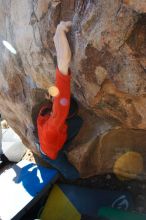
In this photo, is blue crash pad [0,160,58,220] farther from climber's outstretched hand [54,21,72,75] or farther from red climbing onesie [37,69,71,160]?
climber's outstretched hand [54,21,72,75]

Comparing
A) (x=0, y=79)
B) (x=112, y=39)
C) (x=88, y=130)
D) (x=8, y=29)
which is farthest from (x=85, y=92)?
(x=0, y=79)

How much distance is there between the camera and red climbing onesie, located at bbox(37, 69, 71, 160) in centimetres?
340

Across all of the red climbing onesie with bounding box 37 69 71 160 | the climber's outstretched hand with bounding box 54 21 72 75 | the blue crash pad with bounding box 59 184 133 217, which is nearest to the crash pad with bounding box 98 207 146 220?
the blue crash pad with bounding box 59 184 133 217

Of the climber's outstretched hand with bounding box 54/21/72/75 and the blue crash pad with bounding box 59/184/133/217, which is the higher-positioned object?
the climber's outstretched hand with bounding box 54/21/72/75

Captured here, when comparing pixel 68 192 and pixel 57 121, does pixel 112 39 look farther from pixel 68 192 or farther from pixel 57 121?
pixel 68 192

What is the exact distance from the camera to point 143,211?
15.4ft

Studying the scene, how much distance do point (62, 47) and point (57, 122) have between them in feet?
2.59

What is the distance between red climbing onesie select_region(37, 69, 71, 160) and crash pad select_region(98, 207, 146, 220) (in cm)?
90

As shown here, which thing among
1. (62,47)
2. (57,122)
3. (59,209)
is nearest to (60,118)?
(57,122)

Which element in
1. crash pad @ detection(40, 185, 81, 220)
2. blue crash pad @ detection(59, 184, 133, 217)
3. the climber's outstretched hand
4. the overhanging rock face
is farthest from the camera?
blue crash pad @ detection(59, 184, 133, 217)

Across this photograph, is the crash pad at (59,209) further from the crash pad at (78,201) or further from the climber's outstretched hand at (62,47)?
the climber's outstretched hand at (62,47)

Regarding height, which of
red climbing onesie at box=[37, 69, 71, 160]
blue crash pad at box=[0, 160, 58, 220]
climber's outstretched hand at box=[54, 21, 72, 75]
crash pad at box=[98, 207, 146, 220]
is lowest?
crash pad at box=[98, 207, 146, 220]

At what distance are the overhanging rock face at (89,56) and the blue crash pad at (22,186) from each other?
1.57 feet

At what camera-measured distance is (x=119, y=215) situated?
14.7 ft
